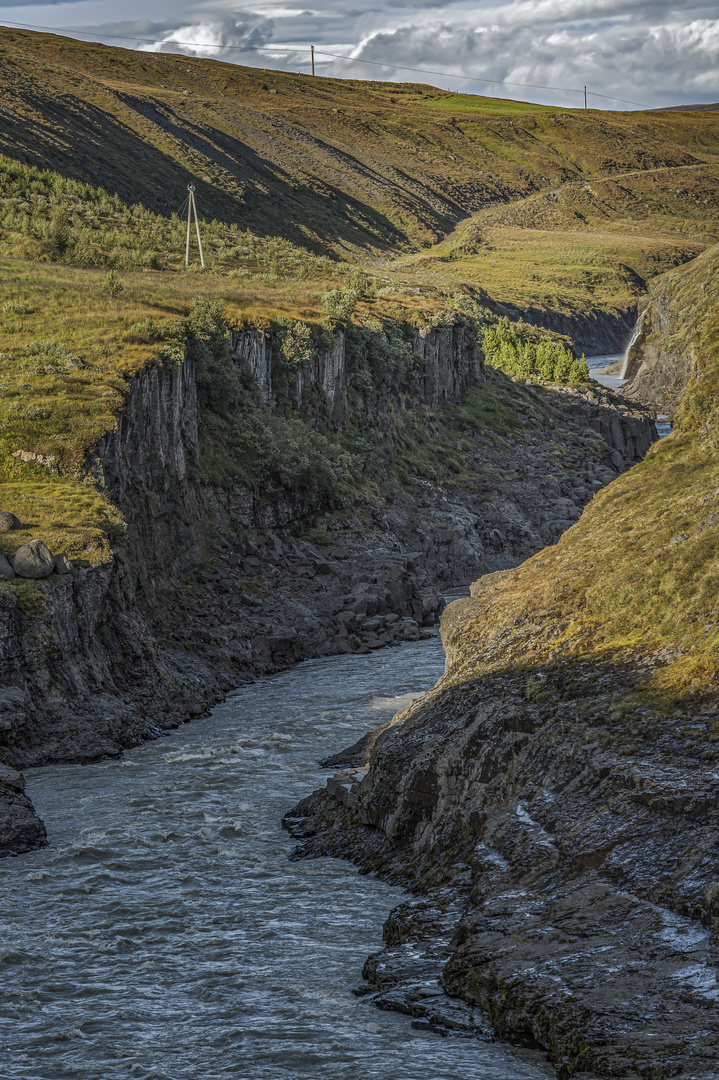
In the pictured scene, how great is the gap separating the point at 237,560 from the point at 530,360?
244 ft

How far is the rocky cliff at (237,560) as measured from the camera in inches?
1435

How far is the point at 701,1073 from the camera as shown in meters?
13.3

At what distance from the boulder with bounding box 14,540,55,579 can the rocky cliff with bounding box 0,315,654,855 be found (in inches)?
15.9

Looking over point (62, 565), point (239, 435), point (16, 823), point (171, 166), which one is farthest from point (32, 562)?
point (171, 166)

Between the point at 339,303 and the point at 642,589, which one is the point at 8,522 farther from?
the point at 339,303

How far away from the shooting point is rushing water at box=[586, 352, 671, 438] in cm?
11338

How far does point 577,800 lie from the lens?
20.4 metres

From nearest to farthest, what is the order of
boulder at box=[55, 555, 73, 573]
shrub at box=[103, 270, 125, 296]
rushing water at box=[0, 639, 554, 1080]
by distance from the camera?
1. rushing water at box=[0, 639, 554, 1080]
2. boulder at box=[55, 555, 73, 573]
3. shrub at box=[103, 270, 125, 296]

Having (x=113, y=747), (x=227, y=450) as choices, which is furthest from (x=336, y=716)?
(x=227, y=450)

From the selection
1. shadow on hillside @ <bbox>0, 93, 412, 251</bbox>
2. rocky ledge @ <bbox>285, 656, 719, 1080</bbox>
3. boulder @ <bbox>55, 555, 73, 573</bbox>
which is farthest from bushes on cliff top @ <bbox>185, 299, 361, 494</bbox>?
shadow on hillside @ <bbox>0, 93, 412, 251</bbox>

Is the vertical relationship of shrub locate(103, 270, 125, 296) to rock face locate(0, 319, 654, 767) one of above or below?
above

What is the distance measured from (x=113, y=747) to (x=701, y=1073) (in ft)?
83.2

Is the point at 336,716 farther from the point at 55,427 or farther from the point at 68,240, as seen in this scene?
the point at 68,240

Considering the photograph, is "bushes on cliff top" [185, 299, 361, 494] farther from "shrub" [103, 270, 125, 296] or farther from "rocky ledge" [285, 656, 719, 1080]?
"rocky ledge" [285, 656, 719, 1080]
